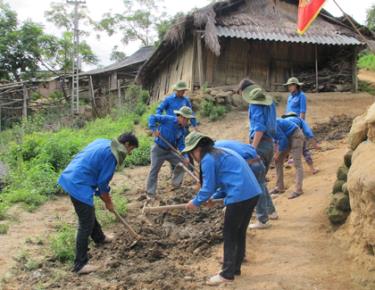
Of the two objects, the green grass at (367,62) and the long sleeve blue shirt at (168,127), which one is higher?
the green grass at (367,62)

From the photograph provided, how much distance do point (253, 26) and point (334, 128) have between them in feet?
15.4

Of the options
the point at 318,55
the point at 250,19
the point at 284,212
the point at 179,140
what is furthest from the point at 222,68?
the point at 284,212

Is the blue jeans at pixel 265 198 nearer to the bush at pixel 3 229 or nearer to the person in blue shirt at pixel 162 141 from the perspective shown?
the person in blue shirt at pixel 162 141

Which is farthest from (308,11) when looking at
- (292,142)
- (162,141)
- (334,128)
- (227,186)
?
(227,186)

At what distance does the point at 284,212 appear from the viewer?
20.5ft

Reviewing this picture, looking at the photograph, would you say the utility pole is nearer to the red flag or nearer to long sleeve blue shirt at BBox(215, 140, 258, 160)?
the red flag

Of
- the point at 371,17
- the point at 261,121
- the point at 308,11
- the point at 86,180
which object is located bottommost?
the point at 86,180

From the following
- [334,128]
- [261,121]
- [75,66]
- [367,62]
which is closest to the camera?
[261,121]

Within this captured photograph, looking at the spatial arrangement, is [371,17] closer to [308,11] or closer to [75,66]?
[75,66]

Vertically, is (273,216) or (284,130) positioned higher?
(284,130)

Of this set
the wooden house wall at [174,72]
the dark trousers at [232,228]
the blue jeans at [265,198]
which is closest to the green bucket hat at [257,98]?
the blue jeans at [265,198]

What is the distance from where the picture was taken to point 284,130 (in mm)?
6695

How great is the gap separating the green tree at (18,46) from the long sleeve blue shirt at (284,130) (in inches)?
846

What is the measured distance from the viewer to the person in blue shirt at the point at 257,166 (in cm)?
501
